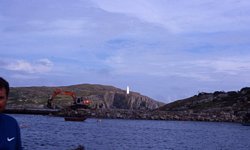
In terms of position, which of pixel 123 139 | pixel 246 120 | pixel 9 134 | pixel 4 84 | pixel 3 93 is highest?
pixel 246 120

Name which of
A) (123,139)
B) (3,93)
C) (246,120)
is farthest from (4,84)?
(246,120)

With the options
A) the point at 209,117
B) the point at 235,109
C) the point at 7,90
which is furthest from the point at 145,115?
the point at 7,90

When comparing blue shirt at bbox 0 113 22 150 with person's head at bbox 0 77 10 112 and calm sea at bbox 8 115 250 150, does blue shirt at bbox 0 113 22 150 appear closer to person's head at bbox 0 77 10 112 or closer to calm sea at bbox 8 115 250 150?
person's head at bbox 0 77 10 112

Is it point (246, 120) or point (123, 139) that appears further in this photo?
point (246, 120)

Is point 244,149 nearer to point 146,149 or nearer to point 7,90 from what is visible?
point 146,149

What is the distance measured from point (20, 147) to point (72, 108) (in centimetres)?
18563

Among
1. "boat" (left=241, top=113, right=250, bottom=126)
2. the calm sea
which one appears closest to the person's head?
the calm sea

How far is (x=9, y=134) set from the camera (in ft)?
22.0

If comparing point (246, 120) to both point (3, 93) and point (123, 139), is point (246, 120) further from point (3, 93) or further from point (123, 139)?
point (3, 93)

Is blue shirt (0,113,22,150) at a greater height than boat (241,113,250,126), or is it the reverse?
boat (241,113,250,126)

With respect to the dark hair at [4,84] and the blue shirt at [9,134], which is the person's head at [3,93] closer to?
the dark hair at [4,84]

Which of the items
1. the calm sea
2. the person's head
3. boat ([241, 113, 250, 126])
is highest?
boat ([241, 113, 250, 126])

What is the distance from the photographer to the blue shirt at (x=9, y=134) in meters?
6.55

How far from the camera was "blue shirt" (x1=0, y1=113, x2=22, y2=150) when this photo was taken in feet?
21.5
